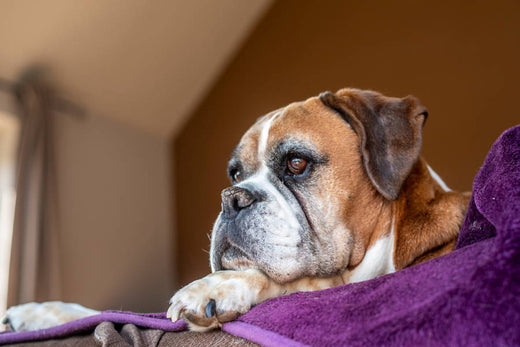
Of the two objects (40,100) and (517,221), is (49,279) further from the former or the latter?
(517,221)

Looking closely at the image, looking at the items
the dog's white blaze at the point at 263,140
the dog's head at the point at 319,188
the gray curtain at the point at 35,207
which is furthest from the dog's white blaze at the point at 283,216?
the gray curtain at the point at 35,207

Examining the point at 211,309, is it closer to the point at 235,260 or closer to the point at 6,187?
the point at 235,260

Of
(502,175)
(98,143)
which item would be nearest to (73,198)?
(98,143)

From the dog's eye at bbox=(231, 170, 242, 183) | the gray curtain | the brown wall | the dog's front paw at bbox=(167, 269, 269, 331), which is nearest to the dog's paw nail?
the dog's front paw at bbox=(167, 269, 269, 331)

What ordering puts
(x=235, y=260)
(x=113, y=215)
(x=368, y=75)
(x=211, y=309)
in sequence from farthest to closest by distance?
(x=113, y=215), (x=368, y=75), (x=235, y=260), (x=211, y=309)

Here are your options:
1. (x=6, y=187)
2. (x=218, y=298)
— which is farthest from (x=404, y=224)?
(x=6, y=187)

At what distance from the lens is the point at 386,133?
51.3 inches

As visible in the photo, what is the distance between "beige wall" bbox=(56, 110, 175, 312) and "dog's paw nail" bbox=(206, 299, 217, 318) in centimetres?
293

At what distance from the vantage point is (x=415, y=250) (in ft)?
3.86

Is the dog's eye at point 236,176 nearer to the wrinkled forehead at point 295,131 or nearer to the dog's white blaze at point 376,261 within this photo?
the wrinkled forehead at point 295,131

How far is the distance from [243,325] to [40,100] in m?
3.16

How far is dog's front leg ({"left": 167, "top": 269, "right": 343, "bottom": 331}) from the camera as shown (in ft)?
2.99

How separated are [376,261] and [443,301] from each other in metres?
0.69

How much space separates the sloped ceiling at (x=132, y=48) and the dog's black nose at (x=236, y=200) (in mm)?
2436
